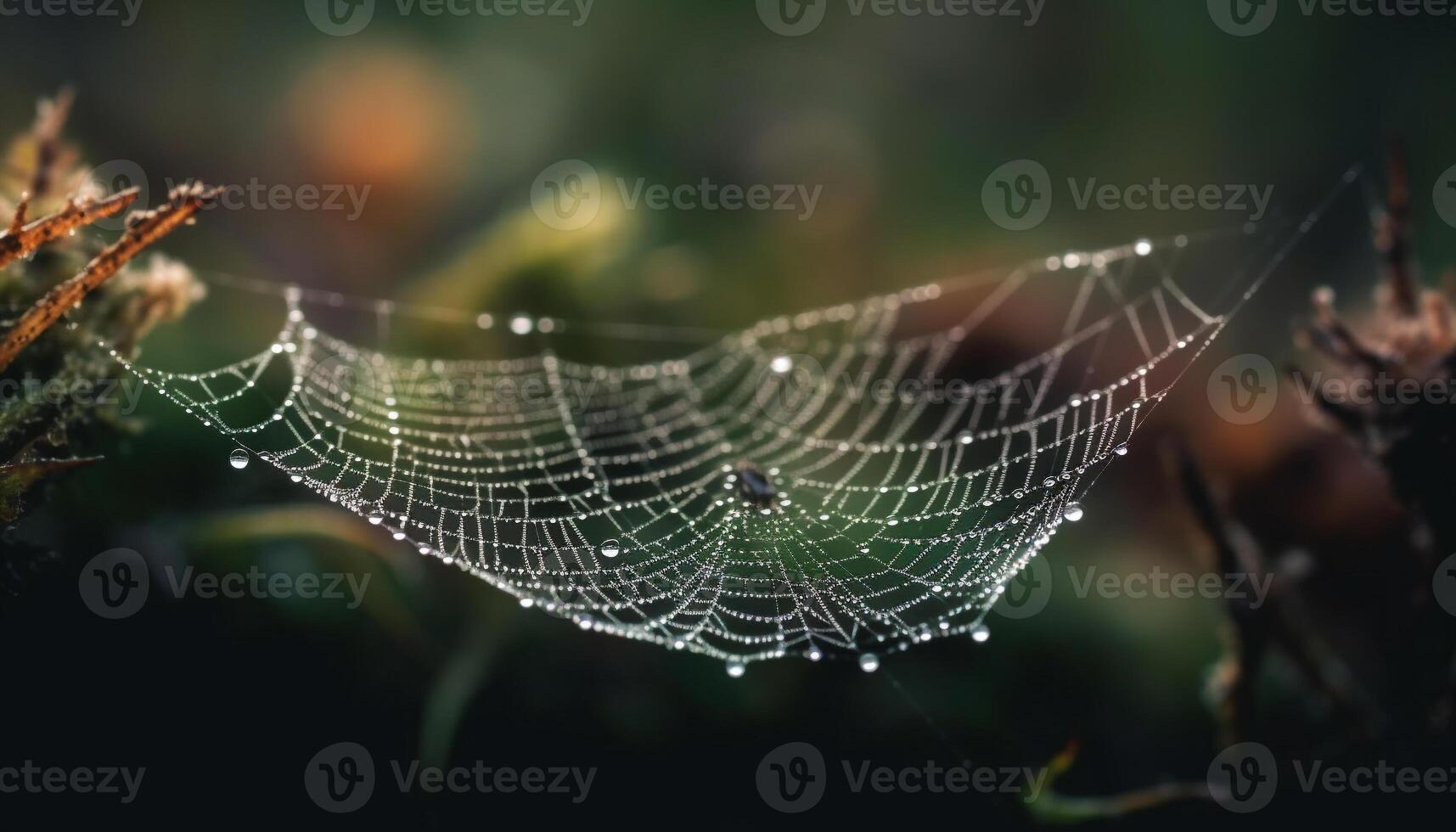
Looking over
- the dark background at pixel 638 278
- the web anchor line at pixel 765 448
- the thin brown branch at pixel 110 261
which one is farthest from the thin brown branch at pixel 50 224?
the dark background at pixel 638 278

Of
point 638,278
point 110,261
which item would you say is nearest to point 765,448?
point 638,278

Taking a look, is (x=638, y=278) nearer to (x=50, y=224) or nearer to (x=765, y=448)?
(x=765, y=448)

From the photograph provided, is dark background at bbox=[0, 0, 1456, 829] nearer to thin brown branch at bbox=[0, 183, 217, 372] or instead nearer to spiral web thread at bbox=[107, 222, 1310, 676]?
spiral web thread at bbox=[107, 222, 1310, 676]

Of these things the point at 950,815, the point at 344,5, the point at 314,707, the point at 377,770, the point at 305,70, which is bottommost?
the point at 950,815

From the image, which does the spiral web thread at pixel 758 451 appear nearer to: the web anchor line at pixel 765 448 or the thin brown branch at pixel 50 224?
the web anchor line at pixel 765 448

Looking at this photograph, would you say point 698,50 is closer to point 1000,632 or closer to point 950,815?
point 1000,632

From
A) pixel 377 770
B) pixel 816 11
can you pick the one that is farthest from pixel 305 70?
pixel 377 770

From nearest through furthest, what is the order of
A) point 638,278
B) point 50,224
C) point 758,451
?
point 50,224
point 758,451
point 638,278
